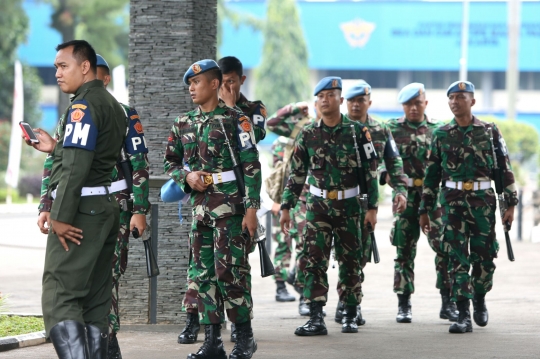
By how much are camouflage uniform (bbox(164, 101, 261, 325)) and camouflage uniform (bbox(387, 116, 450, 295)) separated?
10.2ft

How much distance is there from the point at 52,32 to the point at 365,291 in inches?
2627

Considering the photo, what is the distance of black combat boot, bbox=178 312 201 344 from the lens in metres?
9.26

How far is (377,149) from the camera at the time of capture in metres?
10.9

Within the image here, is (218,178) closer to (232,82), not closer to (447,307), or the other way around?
(232,82)

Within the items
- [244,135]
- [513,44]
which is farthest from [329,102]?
[513,44]

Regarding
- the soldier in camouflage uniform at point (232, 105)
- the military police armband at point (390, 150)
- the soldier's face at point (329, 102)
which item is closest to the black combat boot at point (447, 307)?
the military police armband at point (390, 150)

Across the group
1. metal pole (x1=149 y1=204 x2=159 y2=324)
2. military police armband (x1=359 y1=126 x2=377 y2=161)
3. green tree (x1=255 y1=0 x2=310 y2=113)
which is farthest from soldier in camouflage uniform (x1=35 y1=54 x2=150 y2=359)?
green tree (x1=255 y1=0 x2=310 y2=113)

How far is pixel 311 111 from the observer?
13.5 metres

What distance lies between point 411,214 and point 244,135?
3416 mm

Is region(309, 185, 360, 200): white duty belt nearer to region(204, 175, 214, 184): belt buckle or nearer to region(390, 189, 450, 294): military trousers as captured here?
region(390, 189, 450, 294): military trousers

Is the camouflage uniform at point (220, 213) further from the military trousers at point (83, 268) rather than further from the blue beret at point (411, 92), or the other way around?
the blue beret at point (411, 92)

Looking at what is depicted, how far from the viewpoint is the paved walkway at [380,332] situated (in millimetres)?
8797

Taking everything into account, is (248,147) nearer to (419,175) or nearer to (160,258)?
(160,258)

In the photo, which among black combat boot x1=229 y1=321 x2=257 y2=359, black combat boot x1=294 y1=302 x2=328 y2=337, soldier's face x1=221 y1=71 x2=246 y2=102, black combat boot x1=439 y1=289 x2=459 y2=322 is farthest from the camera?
black combat boot x1=439 y1=289 x2=459 y2=322
